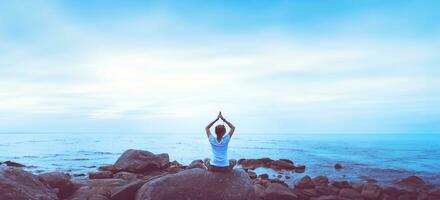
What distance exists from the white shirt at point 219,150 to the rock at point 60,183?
5.44 m

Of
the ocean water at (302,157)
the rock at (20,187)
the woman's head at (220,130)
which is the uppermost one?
the woman's head at (220,130)

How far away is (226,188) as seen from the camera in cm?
902

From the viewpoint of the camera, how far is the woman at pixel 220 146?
8391 millimetres

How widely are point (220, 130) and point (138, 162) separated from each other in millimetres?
12455

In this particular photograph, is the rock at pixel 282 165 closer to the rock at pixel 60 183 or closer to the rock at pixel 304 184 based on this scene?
the rock at pixel 304 184

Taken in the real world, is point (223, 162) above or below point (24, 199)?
above

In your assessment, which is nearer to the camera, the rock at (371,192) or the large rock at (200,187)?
the large rock at (200,187)

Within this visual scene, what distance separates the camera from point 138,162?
63.3ft

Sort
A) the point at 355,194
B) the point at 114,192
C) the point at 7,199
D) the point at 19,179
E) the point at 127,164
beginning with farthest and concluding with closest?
1. the point at 127,164
2. the point at 355,194
3. the point at 114,192
4. the point at 19,179
5. the point at 7,199

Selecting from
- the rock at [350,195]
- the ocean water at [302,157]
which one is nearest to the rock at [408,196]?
the rock at [350,195]

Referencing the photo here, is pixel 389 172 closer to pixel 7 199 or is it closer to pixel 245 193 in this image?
pixel 245 193

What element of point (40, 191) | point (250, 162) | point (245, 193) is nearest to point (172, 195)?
point (245, 193)

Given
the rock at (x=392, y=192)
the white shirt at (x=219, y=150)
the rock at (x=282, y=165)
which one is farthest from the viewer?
the rock at (x=282, y=165)

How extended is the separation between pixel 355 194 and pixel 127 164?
1284 cm
